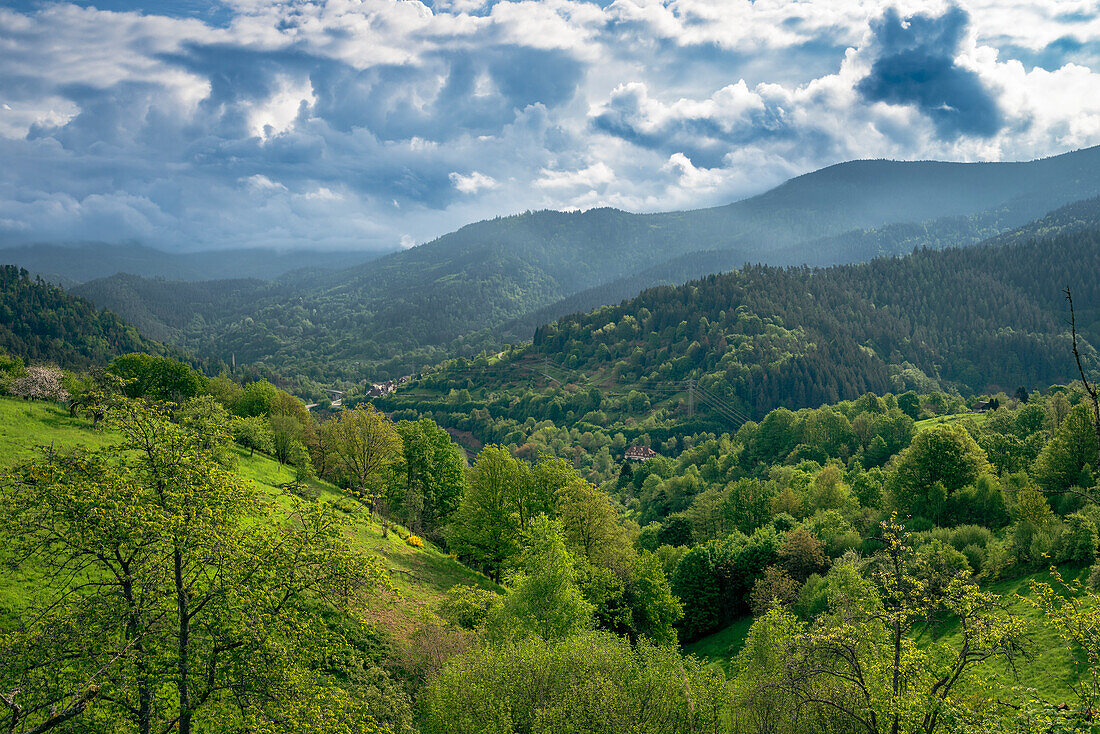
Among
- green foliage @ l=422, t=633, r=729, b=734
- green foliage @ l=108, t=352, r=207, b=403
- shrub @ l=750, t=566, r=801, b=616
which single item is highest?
green foliage @ l=108, t=352, r=207, b=403

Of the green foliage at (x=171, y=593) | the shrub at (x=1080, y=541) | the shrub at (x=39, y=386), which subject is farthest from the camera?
the shrub at (x=39, y=386)

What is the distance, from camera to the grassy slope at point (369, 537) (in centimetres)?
3391

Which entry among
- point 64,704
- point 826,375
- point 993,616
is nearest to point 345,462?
point 64,704

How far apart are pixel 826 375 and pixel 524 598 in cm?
16727

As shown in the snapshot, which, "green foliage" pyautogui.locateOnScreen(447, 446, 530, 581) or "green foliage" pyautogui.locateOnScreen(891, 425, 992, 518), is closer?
"green foliage" pyautogui.locateOnScreen(447, 446, 530, 581)

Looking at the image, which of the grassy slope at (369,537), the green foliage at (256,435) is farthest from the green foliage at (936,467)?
the green foliage at (256,435)

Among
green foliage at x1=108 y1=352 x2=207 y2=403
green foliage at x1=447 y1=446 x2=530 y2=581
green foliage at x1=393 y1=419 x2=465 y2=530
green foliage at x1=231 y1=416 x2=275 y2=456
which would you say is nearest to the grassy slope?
green foliage at x1=447 y1=446 x2=530 y2=581

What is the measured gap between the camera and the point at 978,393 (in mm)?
199875

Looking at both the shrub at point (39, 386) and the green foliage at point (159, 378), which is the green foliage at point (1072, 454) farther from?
the shrub at point (39, 386)

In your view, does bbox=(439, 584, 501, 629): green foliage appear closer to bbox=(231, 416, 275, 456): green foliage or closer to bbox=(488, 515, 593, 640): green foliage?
bbox=(488, 515, 593, 640): green foliage

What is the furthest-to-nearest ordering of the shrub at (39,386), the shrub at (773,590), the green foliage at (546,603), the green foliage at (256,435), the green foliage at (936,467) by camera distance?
the green foliage at (936,467)
the green foliage at (256,435)
the shrub at (39,386)
the shrub at (773,590)
the green foliage at (546,603)

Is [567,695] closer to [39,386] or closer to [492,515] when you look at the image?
[492,515]

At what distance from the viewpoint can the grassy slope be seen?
1335 inches

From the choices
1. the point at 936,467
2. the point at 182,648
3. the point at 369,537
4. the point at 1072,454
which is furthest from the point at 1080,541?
the point at 182,648
